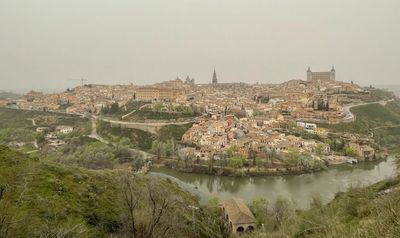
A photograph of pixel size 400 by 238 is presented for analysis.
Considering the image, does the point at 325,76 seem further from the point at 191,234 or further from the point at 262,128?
the point at 191,234

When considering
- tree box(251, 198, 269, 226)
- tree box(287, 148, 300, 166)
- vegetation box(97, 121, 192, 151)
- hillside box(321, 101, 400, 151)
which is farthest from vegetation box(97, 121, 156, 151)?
tree box(251, 198, 269, 226)

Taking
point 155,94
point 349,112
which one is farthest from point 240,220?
point 155,94

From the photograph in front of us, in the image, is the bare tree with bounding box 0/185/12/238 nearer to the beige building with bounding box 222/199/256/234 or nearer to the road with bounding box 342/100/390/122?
the beige building with bounding box 222/199/256/234

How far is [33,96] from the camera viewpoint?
178 ft

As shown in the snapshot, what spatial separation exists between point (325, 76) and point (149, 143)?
1932 inches

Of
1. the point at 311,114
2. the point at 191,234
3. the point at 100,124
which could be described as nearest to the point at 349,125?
the point at 311,114

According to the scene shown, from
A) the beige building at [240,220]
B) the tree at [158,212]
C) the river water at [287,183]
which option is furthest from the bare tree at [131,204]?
the river water at [287,183]

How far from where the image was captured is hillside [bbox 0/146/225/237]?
356 cm

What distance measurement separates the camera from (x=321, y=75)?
65625 millimetres

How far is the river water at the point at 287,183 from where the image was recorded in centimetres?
1499

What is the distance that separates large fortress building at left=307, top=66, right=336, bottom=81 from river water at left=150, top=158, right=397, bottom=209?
1847 inches

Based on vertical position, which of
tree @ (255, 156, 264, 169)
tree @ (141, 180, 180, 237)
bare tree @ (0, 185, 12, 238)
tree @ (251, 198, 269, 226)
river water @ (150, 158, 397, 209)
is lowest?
river water @ (150, 158, 397, 209)

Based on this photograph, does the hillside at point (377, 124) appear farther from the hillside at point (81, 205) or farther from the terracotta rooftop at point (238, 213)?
the hillside at point (81, 205)

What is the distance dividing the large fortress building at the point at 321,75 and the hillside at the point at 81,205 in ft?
206
